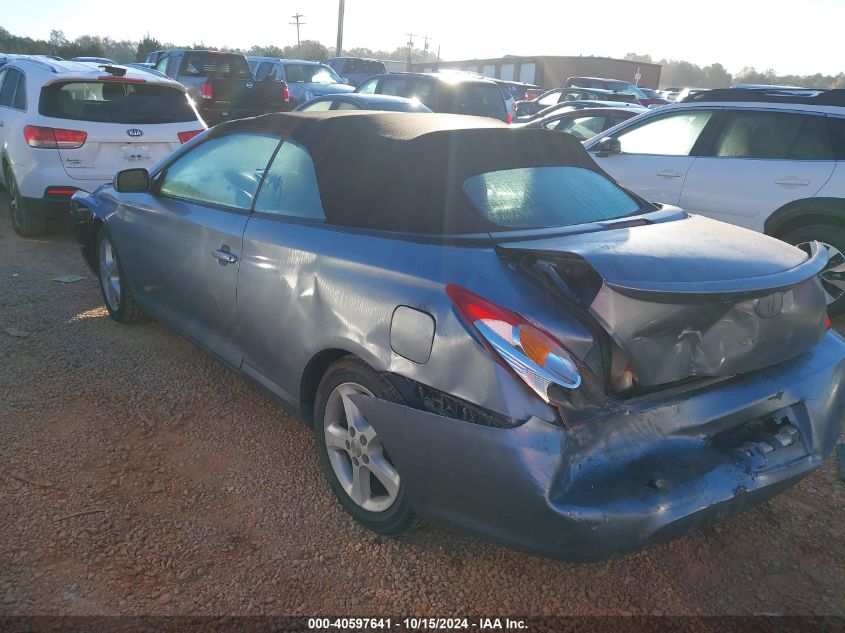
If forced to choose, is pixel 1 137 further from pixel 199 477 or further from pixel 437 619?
pixel 437 619

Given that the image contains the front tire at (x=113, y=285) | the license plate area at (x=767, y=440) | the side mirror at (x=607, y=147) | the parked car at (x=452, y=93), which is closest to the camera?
the license plate area at (x=767, y=440)

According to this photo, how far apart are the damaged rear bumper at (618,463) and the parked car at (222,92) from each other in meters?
12.7

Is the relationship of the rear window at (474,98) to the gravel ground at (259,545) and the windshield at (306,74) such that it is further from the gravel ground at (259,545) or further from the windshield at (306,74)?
the gravel ground at (259,545)

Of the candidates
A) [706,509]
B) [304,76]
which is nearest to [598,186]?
[706,509]

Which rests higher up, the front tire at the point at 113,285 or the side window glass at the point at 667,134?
the side window glass at the point at 667,134

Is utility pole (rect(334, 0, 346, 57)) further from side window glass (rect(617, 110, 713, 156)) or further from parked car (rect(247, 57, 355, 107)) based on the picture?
side window glass (rect(617, 110, 713, 156))

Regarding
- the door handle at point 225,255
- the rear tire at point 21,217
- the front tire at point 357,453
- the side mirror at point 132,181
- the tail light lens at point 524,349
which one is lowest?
the rear tire at point 21,217

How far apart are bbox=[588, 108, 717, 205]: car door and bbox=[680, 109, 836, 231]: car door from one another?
0.13m

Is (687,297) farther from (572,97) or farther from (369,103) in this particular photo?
(572,97)

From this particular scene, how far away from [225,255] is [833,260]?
445cm

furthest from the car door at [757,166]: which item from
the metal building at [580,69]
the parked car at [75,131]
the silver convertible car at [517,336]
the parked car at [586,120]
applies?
the metal building at [580,69]

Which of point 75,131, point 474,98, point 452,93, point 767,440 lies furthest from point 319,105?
point 767,440

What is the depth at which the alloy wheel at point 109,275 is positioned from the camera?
4.76 meters

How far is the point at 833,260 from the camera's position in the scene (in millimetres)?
5113
